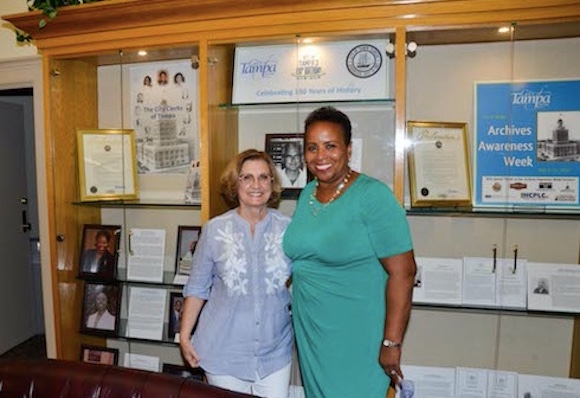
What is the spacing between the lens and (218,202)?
78.5 inches

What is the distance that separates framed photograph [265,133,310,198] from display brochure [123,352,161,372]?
120 cm

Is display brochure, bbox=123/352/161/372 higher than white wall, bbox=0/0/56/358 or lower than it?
lower

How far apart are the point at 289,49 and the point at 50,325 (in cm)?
193

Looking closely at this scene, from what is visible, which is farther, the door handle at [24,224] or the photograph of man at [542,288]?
the door handle at [24,224]

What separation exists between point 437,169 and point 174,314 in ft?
4.93

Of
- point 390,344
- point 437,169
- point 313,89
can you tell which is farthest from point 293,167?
point 390,344

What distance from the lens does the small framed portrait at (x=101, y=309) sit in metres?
2.25

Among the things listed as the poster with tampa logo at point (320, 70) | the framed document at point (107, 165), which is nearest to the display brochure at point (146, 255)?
the framed document at point (107, 165)

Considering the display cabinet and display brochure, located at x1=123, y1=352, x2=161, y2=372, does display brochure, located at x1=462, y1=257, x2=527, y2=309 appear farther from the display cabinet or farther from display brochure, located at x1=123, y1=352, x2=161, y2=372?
display brochure, located at x1=123, y1=352, x2=161, y2=372

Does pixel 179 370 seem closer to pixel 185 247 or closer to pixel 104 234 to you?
Result: pixel 185 247

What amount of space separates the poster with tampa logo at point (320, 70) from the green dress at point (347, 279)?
62 centimetres

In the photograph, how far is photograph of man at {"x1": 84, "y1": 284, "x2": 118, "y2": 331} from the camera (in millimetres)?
2256

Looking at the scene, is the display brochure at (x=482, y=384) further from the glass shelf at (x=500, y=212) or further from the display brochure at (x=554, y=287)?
the glass shelf at (x=500, y=212)

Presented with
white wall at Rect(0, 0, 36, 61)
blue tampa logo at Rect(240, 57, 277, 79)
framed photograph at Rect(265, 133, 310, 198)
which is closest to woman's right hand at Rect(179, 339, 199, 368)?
framed photograph at Rect(265, 133, 310, 198)
